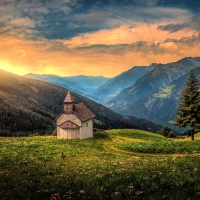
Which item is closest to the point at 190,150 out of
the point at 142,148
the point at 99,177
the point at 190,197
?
A: the point at 142,148

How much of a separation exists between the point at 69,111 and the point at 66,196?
46511 mm

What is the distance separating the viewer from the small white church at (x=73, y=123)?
54031 mm

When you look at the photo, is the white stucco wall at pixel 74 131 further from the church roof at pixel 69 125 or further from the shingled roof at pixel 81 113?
the church roof at pixel 69 125

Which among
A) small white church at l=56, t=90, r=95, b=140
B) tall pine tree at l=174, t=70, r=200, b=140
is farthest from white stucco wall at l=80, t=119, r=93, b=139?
tall pine tree at l=174, t=70, r=200, b=140

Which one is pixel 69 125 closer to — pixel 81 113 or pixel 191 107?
pixel 81 113

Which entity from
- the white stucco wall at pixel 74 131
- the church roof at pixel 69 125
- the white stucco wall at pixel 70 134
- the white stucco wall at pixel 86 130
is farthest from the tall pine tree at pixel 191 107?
the church roof at pixel 69 125

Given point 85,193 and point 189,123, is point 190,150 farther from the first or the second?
point 85,193

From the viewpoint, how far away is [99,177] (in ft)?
49.3

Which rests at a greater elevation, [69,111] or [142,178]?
[69,111]

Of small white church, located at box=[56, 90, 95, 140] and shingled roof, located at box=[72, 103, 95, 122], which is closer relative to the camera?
small white church, located at box=[56, 90, 95, 140]

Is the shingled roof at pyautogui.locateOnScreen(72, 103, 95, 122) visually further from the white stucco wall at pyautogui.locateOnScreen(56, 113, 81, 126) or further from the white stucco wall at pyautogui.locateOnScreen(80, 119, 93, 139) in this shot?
the white stucco wall at pyautogui.locateOnScreen(80, 119, 93, 139)

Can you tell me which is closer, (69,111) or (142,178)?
(142,178)

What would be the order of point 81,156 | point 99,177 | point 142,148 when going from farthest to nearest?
point 142,148 < point 81,156 < point 99,177

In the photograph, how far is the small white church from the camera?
54031 millimetres
